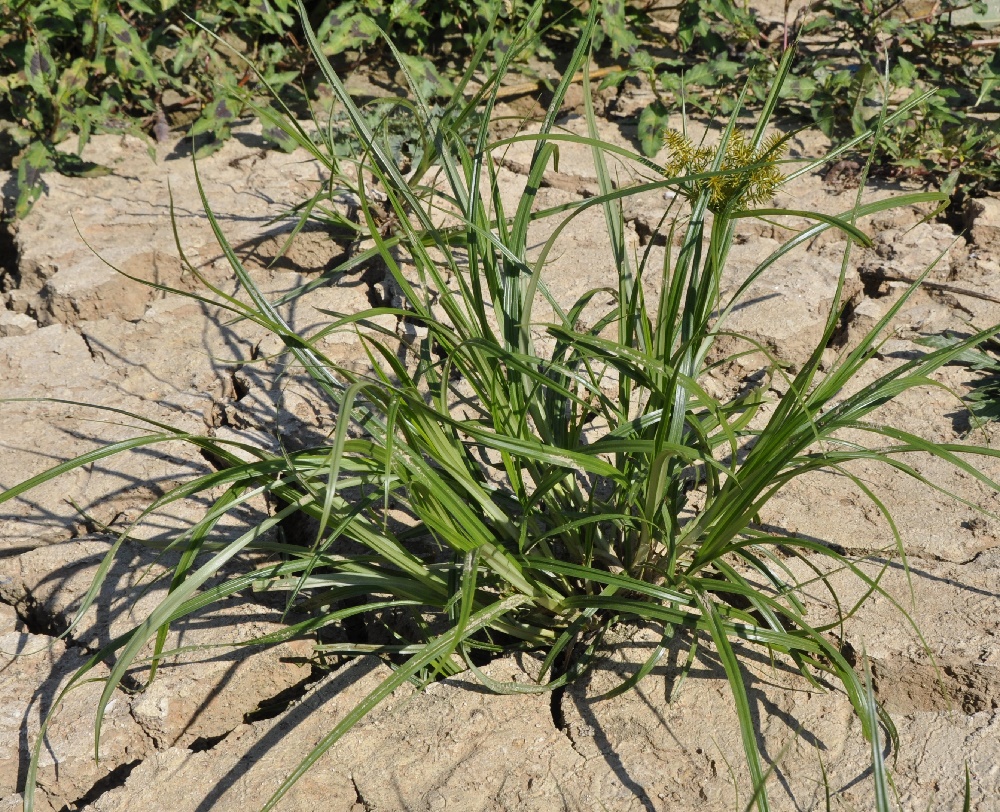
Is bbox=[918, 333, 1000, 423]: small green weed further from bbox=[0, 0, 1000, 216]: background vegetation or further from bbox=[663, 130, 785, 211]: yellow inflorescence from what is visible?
bbox=[663, 130, 785, 211]: yellow inflorescence

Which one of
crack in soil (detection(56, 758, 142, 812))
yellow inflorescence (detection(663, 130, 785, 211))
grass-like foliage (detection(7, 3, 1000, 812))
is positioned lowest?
crack in soil (detection(56, 758, 142, 812))

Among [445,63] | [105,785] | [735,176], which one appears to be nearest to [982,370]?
[735,176]

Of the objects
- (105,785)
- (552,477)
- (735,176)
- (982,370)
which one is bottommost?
(105,785)

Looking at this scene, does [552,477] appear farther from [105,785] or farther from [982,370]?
[982,370]

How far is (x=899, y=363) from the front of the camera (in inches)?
71.7

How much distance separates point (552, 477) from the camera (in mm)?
1181

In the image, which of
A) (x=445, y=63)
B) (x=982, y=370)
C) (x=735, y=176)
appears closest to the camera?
(x=735, y=176)

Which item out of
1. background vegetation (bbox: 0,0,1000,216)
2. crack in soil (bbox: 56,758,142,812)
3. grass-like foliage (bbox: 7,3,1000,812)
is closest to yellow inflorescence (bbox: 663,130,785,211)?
grass-like foliage (bbox: 7,3,1000,812)

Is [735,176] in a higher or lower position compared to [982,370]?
higher

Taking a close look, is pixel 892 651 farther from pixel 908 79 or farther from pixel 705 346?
pixel 908 79

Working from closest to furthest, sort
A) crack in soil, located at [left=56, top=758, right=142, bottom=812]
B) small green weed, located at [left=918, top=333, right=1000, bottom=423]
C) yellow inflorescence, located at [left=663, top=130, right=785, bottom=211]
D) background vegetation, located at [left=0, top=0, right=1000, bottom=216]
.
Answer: yellow inflorescence, located at [left=663, top=130, right=785, bottom=211], crack in soil, located at [left=56, top=758, right=142, bottom=812], small green weed, located at [left=918, top=333, right=1000, bottom=423], background vegetation, located at [left=0, top=0, right=1000, bottom=216]

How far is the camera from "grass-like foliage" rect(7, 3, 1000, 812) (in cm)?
111

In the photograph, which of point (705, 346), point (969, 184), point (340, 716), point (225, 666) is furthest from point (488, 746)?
point (969, 184)

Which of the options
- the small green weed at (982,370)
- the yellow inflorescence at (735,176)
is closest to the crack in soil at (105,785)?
the yellow inflorescence at (735,176)
